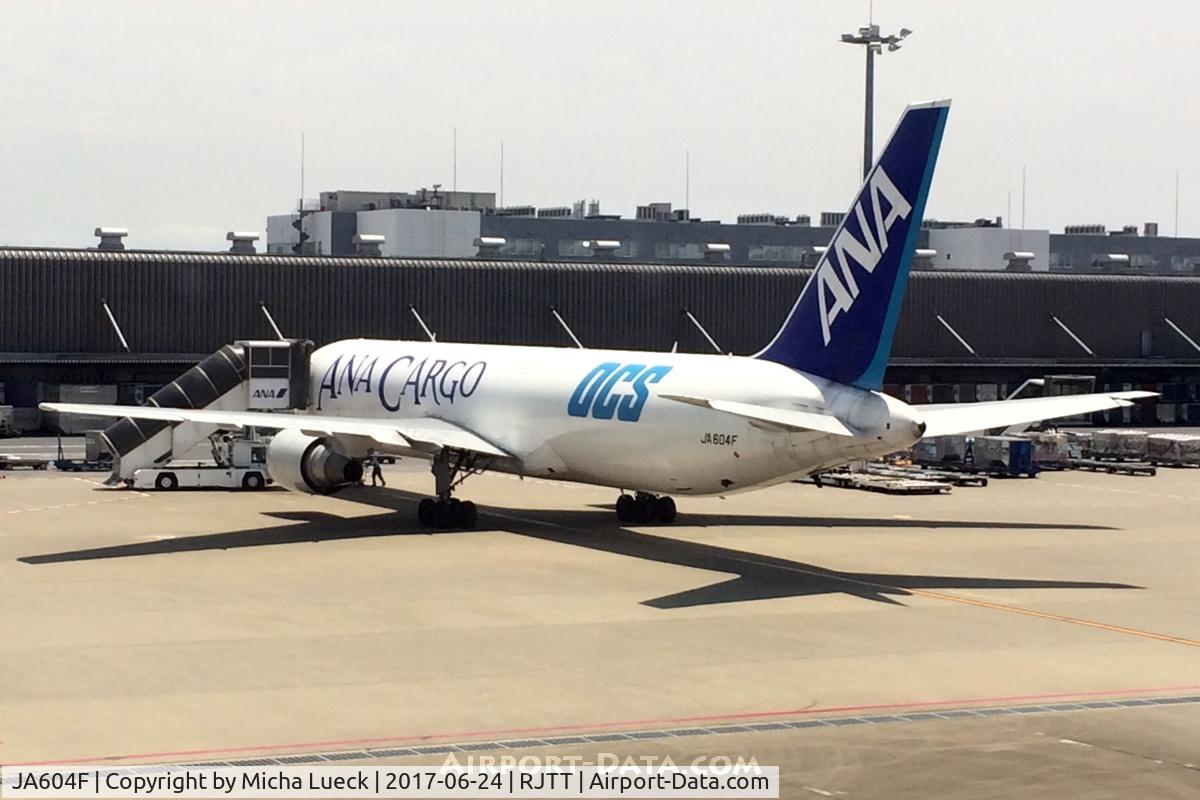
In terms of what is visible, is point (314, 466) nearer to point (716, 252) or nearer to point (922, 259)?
point (716, 252)

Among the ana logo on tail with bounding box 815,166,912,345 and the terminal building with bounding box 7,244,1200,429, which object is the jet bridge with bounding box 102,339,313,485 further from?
the ana logo on tail with bounding box 815,166,912,345

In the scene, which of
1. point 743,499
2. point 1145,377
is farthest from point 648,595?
point 1145,377

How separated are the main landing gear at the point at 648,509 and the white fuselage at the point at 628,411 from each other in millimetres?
2022

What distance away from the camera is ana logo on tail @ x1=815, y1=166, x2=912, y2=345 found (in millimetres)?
37312

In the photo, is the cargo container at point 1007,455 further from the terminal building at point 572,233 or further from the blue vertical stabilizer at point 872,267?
the terminal building at point 572,233

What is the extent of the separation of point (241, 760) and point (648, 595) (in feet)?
48.9

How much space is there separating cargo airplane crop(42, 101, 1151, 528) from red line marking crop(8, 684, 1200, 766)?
10.4 metres

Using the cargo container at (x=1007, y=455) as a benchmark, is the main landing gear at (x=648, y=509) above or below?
below

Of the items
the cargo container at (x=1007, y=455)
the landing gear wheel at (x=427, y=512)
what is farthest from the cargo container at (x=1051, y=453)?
the landing gear wheel at (x=427, y=512)

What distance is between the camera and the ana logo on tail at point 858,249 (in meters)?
37.3

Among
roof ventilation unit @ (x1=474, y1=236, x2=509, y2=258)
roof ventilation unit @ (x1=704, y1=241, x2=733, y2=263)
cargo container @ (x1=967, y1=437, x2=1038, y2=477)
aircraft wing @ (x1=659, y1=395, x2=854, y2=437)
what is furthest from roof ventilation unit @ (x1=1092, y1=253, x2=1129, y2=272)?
aircraft wing @ (x1=659, y1=395, x2=854, y2=437)

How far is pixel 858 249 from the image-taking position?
3812cm

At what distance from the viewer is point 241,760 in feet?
67.5

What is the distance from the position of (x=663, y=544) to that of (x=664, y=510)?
14.1 ft
